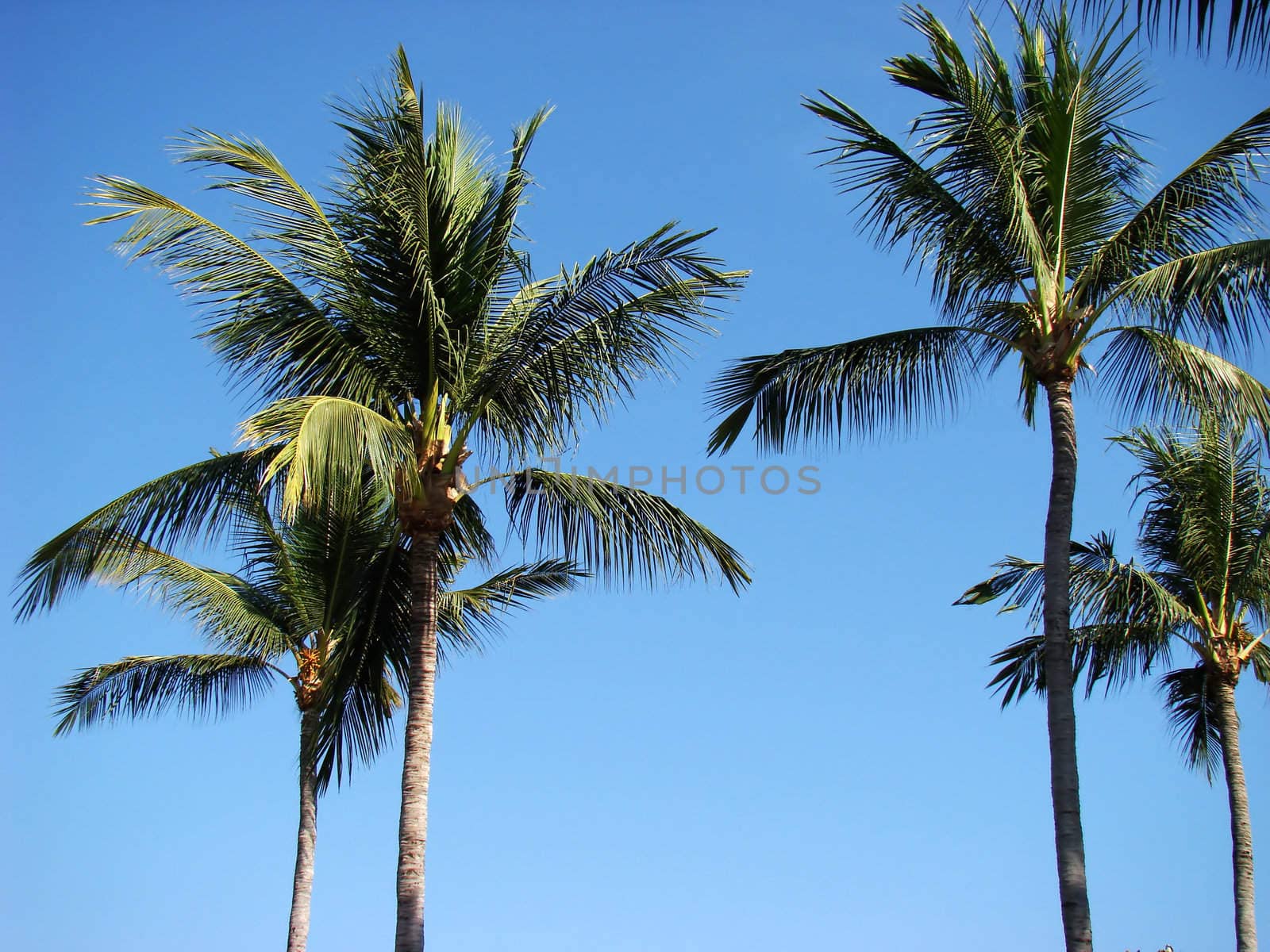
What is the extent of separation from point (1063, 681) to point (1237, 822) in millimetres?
6593

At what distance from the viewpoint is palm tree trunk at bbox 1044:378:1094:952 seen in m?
8.72

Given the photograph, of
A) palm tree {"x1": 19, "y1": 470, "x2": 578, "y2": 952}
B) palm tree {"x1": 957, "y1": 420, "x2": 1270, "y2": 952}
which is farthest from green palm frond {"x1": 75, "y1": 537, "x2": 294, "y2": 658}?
palm tree {"x1": 957, "y1": 420, "x2": 1270, "y2": 952}

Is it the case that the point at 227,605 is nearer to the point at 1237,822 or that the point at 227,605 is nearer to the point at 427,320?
the point at 427,320

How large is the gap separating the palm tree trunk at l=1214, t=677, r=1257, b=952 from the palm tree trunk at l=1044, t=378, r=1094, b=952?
593 centimetres

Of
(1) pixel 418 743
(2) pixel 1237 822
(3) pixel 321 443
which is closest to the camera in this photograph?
(3) pixel 321 443

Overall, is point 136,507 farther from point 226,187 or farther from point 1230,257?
point 1230,257

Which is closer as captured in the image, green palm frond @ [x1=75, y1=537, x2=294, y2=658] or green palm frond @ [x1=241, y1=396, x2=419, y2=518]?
green palm frond @ [x1=241, y1=396, x2=419, y2=518]

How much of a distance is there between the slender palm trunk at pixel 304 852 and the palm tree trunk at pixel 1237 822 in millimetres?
10416

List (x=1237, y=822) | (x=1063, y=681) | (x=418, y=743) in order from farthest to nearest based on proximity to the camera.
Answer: (x=1237, y=822) → (x=418, y=743) → (x=1063, y=681)

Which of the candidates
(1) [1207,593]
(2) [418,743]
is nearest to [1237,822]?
(1) [1207,593]

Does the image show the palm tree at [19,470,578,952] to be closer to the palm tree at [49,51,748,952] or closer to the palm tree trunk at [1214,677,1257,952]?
the palm tree at [49,51,748,952]

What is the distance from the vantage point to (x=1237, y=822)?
14359 mm

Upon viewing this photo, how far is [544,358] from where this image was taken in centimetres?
1117

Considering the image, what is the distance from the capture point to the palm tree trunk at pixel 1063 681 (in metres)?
8.72
